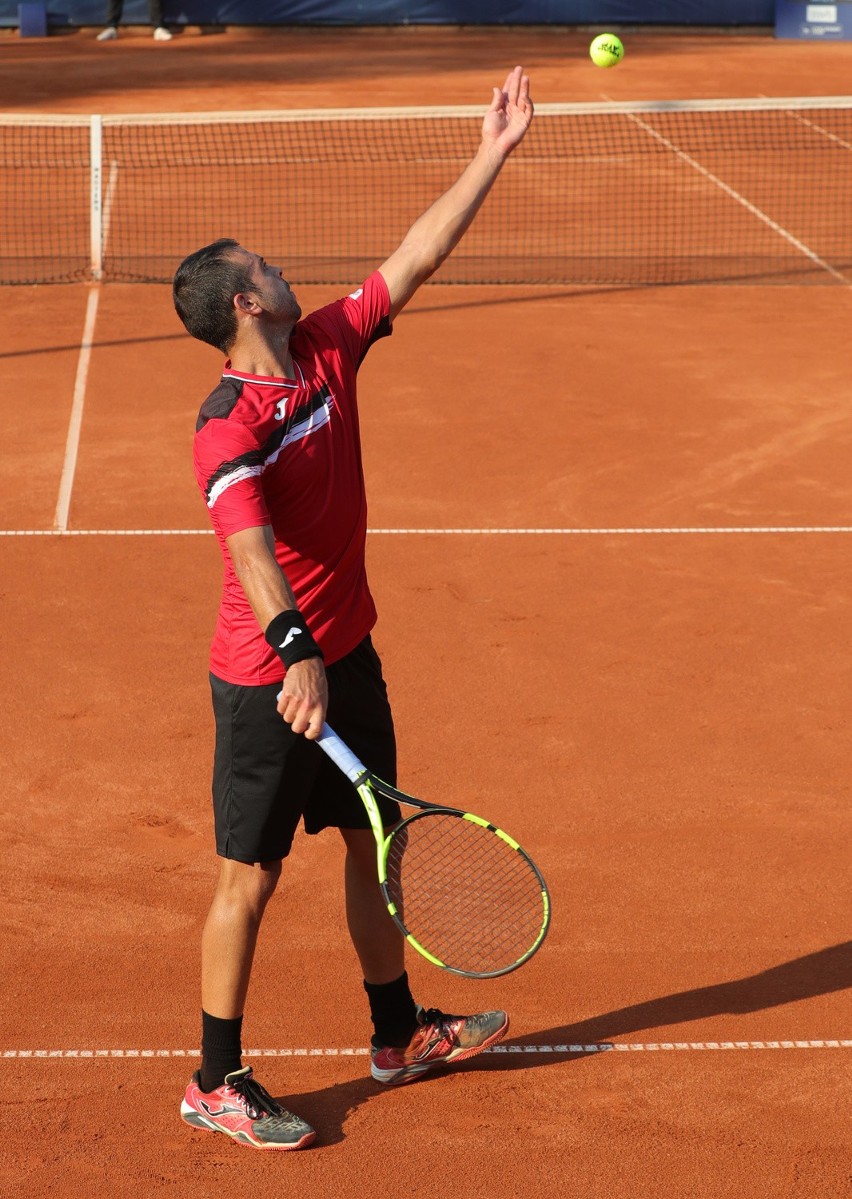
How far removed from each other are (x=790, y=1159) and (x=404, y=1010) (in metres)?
1.14

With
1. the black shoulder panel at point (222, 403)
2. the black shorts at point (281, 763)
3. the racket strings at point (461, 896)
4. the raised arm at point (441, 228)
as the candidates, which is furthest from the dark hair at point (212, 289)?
the racket strings at point (461, 896)

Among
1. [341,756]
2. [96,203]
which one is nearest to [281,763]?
[341,756]

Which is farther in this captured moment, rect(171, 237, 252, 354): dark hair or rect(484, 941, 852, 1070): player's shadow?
rect(484, 941, 852, 1070): player's shadow

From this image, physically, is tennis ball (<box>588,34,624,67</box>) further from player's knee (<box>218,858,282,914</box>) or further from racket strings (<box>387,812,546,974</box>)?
player's knee (<box>218,858,282,914</box>)

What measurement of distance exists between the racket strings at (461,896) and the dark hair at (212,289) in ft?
4.48

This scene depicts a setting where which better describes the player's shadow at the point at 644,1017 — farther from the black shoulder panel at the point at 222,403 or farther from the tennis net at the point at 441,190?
the tennis net at the point at 441,190

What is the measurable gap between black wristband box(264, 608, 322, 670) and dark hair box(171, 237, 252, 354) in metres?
0.76

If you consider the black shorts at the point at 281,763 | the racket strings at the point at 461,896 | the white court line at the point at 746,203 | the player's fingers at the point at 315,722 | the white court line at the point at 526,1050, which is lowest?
the white court line at the point at 746,203

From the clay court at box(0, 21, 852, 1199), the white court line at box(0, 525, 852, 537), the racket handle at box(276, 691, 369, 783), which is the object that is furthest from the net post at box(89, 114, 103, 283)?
the racket handle at box(276, 691, 369, 783)

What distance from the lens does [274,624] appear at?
12.1 ft

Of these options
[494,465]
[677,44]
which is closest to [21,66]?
[677,44]

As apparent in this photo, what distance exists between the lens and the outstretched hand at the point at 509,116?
4.74m

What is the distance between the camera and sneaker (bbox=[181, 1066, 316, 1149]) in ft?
13.7

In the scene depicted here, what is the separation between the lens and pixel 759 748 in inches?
261
